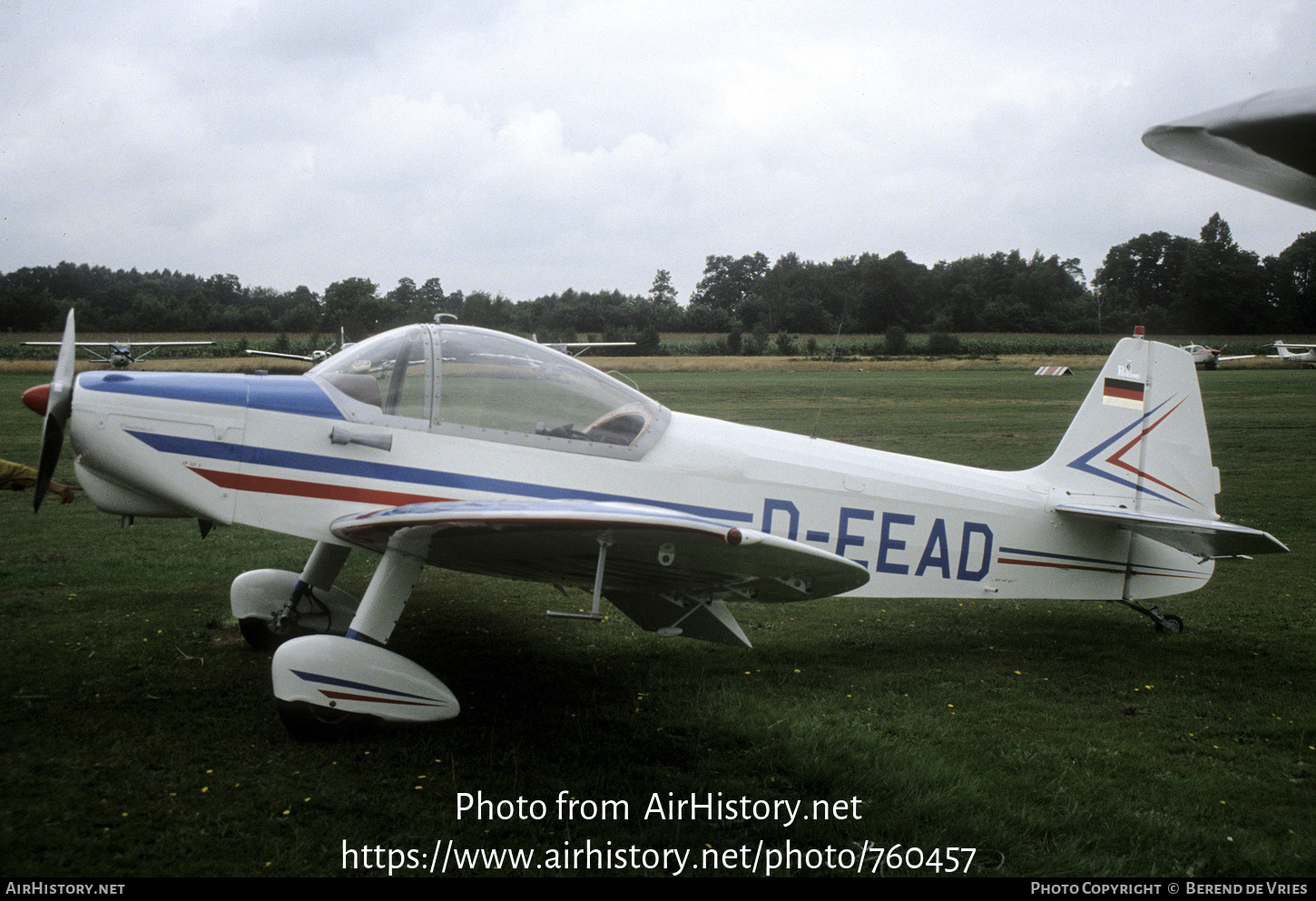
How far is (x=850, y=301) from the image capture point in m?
8.38

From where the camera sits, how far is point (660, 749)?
3986mm

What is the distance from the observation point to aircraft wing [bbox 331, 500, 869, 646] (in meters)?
3.42

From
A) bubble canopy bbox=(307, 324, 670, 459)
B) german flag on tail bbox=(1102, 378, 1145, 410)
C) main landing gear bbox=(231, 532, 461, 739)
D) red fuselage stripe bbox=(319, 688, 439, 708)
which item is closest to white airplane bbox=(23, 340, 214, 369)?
bubble canopy bbox=(307, 324, 670, 459)

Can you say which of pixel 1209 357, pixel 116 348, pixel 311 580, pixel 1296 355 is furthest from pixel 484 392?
pixel 1296 355

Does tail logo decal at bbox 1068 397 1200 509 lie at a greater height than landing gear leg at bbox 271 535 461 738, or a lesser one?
greater

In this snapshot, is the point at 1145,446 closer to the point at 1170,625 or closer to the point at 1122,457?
the point at 1122,457

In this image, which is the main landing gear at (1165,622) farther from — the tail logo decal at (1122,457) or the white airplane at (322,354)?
the white airplane at (322,354)

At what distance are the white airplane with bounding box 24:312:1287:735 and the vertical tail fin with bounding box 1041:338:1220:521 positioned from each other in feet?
0.06

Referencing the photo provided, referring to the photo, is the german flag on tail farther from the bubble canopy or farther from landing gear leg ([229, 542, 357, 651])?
landing gear leg ([229, 542, 357, 651])

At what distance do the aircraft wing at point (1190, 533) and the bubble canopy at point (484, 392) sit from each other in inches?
127

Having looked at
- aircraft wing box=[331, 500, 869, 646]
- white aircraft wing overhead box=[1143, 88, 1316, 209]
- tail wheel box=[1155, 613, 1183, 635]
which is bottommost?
tail wheel box=[1155, 613, 1183, 635]

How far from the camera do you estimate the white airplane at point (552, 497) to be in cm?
390

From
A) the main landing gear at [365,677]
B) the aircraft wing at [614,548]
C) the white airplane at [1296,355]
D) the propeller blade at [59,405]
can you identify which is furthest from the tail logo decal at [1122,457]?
the white airplane at [1296,355]

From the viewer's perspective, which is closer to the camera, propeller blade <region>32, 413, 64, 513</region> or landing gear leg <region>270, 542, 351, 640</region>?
propeller blade <region>32, 413, 64, 513</region>
